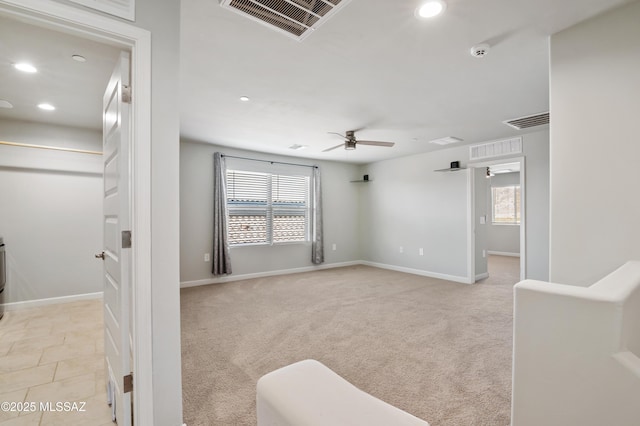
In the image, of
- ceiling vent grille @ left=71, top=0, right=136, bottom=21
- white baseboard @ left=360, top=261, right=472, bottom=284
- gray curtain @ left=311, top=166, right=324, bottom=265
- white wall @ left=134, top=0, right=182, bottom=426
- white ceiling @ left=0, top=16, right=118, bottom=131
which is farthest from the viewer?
gray curtain @ left=311, top=166, right=324, bottom=265

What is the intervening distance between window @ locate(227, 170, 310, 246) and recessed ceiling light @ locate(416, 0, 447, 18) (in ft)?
14.1

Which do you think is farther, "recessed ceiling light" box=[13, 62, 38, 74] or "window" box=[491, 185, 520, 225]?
"window" box=[491, 185, 520, 225]

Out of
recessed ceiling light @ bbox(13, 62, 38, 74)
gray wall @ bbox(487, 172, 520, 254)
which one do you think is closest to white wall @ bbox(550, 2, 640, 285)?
recessed ceiling light @ bbox(13, 62, 38, 74)

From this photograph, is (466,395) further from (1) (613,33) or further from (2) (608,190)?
(1) (613,33)

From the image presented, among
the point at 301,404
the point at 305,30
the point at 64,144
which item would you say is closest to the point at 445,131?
the point at 305,30

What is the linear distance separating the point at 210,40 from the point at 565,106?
8.10 feet

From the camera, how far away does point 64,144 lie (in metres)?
3.97

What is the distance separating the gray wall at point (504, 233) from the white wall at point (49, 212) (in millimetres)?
9373

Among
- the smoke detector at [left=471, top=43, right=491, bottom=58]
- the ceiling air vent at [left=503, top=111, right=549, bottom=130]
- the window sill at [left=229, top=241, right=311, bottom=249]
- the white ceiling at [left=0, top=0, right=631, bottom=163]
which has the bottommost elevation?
the window sill at [left=229, top=241, right=311, bottom=249]

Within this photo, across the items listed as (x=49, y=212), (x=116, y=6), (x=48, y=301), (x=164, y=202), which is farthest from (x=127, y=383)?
(x=49, y=212)

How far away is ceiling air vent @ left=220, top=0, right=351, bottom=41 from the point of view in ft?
5.49

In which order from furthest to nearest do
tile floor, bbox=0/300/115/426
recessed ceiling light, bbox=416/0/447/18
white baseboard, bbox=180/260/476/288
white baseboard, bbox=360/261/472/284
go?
white baseboard, bbox=360/261/472/284 → white baseboard, bbox=180/260/476/288 → tile floor, bbox=0/300/115/426 → recessed ceiling light, bbox=416/0/447/18

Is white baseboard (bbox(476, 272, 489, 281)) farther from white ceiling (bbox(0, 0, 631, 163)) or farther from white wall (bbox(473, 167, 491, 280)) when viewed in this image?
white ceiling (bbox(0, 0, 631, 163))

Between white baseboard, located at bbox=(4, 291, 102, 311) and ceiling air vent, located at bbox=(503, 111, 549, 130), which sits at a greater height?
ceiling air vent, located at bbox=(503, 111, 549, 130)
